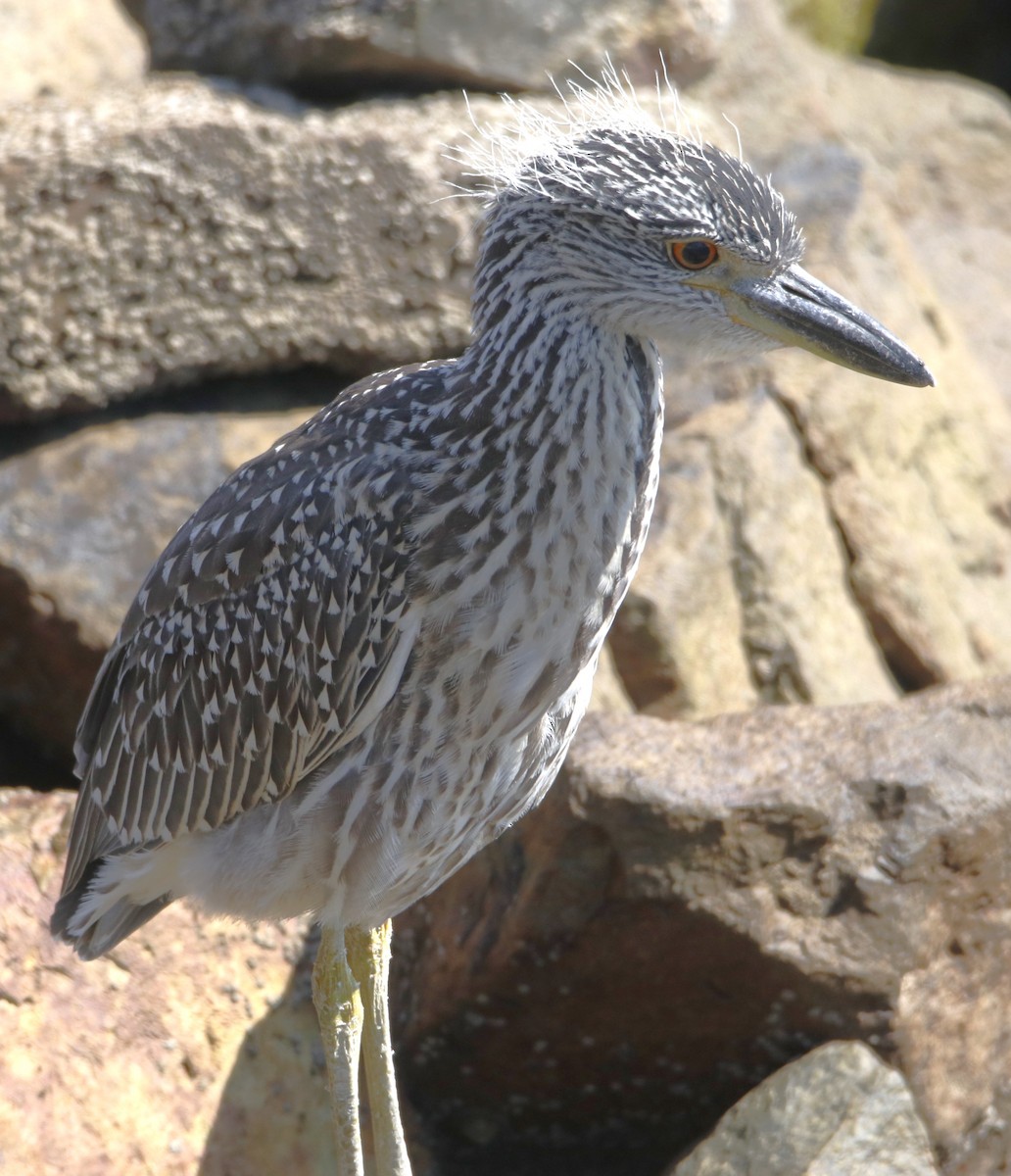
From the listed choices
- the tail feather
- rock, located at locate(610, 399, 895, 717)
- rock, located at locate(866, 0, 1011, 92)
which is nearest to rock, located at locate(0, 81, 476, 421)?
rock, located at locate(610, 399, 895, 717)

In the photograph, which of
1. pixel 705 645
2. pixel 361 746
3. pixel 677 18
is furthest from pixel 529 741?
pixel 677 18

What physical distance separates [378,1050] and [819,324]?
7.20 ft

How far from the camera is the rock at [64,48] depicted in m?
7.59

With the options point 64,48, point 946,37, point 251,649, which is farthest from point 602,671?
point 946,37

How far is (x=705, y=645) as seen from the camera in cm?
545

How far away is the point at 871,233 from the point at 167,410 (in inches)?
123

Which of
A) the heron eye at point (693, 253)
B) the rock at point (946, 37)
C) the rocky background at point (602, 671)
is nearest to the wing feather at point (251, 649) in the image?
the rocky background at point (602, 671)

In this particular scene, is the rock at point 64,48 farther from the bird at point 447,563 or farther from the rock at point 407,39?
the bird at point 447,563

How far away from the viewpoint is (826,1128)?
11.9 feet

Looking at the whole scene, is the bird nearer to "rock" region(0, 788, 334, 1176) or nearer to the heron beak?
the heron beak

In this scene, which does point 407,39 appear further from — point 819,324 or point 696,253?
point 819,324

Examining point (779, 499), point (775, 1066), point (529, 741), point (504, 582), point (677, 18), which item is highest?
point (677, 18)

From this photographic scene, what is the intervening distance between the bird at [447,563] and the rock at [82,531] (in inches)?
56.4

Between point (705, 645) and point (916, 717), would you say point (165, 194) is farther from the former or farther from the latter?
point (916, 717)
